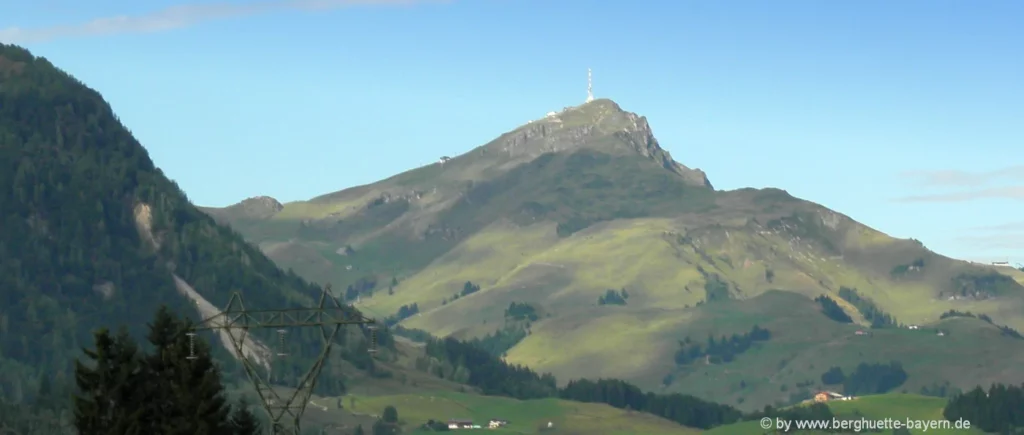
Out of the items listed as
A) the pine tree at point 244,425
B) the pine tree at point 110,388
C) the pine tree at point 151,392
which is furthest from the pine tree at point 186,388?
the pine tree at point 244,425

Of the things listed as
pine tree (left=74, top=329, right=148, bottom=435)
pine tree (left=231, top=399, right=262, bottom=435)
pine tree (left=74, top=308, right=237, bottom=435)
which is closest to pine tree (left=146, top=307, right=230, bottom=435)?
pine tree (left=74, top=308, right=237, bottom=435)

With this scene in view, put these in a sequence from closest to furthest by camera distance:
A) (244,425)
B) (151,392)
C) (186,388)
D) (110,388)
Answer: (186,388) → (110,388) → (151,392) → (244,425)

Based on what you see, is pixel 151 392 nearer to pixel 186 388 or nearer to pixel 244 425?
pixel 186 388

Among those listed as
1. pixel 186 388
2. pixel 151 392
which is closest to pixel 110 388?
pixel 151 392

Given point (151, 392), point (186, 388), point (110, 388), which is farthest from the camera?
point (151, 392)

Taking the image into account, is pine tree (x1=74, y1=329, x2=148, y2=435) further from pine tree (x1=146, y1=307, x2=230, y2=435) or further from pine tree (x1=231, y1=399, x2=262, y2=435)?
pine tree (x1=231, y1=399, x2=262, y2=435)

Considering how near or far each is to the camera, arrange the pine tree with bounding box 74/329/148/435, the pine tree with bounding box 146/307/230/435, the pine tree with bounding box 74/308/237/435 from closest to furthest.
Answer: the pine tree with bounding box 146/307/230/435 → the pine tree with bounding box 74/308/237/435 → the pine tree with bounding box 74/329/148/435

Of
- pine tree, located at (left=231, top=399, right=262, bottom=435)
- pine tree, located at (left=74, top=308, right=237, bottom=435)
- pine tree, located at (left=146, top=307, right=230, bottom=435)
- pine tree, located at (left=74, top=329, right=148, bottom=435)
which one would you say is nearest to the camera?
pine tree, located at (left=146, top=307, right=230, bottom=435)

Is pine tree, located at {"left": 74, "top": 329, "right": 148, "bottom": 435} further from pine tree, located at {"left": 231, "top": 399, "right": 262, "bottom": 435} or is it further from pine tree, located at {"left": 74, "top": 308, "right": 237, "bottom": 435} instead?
pine tree, located at {"left": 231, "top": 399, "right": 262, "bottom": 435}

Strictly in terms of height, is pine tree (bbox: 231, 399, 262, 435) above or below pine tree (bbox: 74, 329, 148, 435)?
below

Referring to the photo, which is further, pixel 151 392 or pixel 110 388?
pixel 151 392

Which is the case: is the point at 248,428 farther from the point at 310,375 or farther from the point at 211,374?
the point at 310,375

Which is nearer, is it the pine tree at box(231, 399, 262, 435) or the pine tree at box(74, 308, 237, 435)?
the pine tree at box(74, 308, 237, 435)

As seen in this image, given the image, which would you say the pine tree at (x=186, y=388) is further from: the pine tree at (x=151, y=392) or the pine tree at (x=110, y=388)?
the pine tree at (x=110, y=388)
